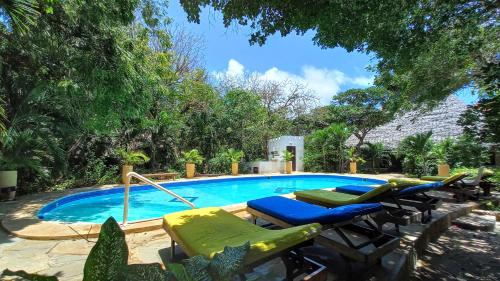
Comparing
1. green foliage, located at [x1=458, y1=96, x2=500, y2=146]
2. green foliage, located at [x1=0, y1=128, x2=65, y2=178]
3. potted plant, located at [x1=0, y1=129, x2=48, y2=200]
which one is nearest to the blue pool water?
potted plant, located at [x1=0, y1=129, x2=48, y2=200]

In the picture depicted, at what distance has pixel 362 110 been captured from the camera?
1828 centimetres

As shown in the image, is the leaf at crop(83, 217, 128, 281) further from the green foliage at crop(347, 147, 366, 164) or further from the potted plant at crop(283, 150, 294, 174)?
the green foliage at crop(347, 147, 366, 164)

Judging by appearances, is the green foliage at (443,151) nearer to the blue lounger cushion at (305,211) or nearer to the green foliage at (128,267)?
the blue lounger cushion at (305,211)

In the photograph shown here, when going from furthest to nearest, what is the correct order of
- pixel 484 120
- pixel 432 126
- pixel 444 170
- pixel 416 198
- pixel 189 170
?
pixel 432 126
pixel 189 170
pixel 444 170
pixel 416 198
pixel 484 120

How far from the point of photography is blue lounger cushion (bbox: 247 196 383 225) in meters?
2.81

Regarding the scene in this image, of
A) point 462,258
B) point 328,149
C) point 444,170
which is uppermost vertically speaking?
point 328,149

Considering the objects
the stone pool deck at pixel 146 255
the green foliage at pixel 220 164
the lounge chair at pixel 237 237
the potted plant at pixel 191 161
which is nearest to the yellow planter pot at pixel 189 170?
the potted plant at pixel 191 161

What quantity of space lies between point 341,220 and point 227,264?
89.8 inches

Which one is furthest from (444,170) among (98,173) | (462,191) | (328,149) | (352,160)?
(98,173)

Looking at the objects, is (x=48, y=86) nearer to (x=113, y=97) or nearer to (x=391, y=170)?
(x=113, y=97)

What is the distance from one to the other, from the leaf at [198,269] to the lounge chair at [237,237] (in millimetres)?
1249

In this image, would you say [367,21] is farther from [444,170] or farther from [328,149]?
[328,149]

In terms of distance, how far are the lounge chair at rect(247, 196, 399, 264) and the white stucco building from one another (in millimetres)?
11574

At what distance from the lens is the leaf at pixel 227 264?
0.78m
